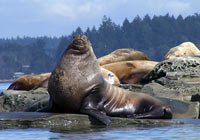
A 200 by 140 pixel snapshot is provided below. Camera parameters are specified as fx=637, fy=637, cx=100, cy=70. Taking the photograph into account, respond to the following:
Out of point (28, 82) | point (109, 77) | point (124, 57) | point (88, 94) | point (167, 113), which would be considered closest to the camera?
point (88, 94)

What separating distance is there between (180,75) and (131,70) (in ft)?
10.2

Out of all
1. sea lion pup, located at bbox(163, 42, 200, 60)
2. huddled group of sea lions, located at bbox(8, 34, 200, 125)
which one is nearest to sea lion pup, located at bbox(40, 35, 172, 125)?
huddled group of sea lions, located at bbox(8, 34, 200, 125)

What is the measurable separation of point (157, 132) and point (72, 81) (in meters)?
1.90

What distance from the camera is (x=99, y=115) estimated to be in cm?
933

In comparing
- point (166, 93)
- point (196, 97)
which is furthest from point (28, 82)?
point (196, 97)

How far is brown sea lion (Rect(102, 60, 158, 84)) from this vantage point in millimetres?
17250

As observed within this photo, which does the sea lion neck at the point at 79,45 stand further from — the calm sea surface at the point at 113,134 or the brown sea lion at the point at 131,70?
the brown sea lion at the point at 131,70

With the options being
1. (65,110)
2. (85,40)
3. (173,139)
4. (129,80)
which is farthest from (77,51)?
(129,80)

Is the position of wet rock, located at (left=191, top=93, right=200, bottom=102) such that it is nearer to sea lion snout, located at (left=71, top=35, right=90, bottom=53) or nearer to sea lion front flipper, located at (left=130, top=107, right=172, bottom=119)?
sea lion front flipper, located at (left=130, top=107, right=172, bottom=119)

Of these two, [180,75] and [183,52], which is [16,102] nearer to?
[180,75]

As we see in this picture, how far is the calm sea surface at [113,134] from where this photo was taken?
8031 mm

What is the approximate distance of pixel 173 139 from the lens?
25.7 feet

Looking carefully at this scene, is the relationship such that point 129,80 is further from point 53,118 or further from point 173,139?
point 173,139

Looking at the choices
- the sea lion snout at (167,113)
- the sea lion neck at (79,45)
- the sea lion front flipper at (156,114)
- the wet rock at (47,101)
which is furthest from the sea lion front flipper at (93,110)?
the wet rock at (47,101)
